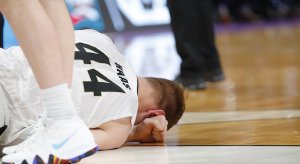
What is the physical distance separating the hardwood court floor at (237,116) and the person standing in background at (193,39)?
0.13 metres

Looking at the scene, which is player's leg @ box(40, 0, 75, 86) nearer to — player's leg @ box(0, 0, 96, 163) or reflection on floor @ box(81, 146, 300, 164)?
player's leg @ box(0, 0, 96, 163)

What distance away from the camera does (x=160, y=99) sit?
8.01ft

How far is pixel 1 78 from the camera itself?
2164mm

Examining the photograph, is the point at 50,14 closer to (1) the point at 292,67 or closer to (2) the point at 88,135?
(2) the point at 88,135

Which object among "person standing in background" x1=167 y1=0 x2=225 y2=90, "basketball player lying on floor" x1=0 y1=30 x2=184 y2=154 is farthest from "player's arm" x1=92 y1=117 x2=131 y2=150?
"person standing in background" x1=167 y1=0 x2=225 y2=90

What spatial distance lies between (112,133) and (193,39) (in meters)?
2.02

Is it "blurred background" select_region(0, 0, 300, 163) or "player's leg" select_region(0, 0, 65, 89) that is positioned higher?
"player's leg" select_region(0, 0, 65, 89)

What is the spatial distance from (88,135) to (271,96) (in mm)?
1927

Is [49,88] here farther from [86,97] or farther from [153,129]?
[153,129]

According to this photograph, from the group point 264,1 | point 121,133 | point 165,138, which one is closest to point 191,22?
point 165,138

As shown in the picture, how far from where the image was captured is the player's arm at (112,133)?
84.9 inches

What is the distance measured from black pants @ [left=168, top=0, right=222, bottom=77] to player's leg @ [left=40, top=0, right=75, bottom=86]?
2.12 meters

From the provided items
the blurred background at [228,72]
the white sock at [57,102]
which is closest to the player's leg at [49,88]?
the white sock at [57,102]

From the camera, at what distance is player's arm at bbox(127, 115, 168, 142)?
236 centimetres
